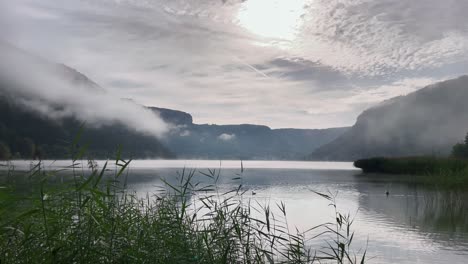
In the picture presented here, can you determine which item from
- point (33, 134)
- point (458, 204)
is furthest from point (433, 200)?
point (33, 134)

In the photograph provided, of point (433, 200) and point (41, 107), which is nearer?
point (433, 200)

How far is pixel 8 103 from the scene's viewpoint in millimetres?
167500

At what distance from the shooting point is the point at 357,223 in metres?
21.0

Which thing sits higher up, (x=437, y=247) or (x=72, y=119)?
(x=72, y=119)

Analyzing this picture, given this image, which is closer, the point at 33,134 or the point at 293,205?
the point at 293,205

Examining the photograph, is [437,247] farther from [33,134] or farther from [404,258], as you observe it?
[33,134]

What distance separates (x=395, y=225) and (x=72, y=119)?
587 ft

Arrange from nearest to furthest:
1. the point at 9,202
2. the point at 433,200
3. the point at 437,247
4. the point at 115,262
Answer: the point at 9,202 → the point at 115,262 → the point at 437,247 → the point at 433,200

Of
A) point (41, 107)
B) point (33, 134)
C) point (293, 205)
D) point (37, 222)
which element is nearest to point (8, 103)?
point (41, 107)

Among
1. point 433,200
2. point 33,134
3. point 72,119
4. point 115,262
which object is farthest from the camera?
point 72,119

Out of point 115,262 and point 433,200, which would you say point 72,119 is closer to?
point 433,200

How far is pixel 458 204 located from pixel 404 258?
1598 centimetres

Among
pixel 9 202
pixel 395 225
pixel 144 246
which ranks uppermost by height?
pixel 9 202

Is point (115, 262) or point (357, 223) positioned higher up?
point (115, 262)
